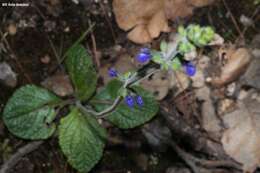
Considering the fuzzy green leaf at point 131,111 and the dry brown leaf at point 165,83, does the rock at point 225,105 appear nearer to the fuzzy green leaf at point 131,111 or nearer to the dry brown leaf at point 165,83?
the dry brown leaf at point 165,83

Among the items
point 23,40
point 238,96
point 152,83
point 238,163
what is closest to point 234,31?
point 238,96

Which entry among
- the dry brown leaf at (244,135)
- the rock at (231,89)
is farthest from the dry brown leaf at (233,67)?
the dry brown leaf at (244,135)

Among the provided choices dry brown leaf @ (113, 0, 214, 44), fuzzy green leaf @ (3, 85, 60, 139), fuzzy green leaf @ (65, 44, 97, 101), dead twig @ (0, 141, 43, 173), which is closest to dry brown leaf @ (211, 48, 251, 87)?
dry brown leaf @ (113, 0, 214, 44)

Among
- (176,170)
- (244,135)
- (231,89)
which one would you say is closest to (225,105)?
(231,89)

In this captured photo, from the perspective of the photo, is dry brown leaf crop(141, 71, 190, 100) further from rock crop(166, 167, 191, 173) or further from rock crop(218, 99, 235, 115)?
rock crop(166, 167, 191, 173)

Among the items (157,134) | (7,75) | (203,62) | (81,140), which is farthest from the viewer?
(203,62)

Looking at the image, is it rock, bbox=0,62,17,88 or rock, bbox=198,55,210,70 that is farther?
rock, bbox=198,55,210,70

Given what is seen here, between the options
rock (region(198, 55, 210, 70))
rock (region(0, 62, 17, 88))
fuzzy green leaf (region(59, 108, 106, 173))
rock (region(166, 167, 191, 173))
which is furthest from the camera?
rock (region(198, 55, 210, 70))

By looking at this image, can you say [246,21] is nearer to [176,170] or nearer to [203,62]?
[203,62]
